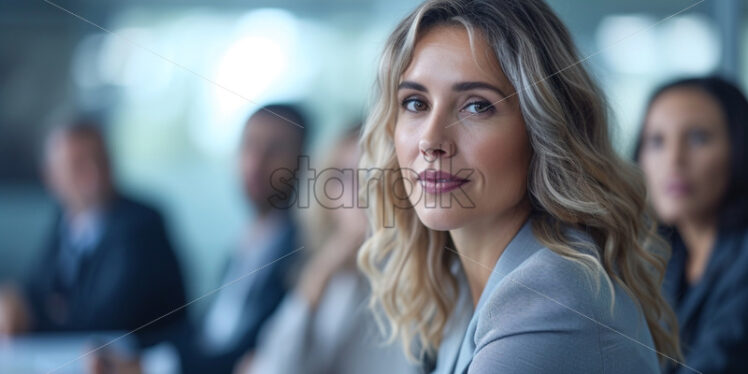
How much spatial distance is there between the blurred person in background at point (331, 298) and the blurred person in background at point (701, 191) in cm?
30

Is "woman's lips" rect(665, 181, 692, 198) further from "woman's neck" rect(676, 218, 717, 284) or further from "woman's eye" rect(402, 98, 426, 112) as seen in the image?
"woman's eye" rect(402, 98, 426, 112)

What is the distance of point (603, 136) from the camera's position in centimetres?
37

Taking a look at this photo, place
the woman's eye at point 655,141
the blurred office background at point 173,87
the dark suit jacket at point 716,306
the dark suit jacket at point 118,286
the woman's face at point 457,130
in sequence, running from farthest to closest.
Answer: the blurred office background at point 173,87 < the dark suit jacket at point 118,286 < the woman's eye at point 655,141 < the dark suit jacket at point 716,306 < the woman's face at point 457,130

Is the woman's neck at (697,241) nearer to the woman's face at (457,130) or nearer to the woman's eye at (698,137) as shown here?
the woman's eye at (698,137)

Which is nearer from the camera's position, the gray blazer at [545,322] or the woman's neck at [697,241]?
the gray blazer at [545,322]

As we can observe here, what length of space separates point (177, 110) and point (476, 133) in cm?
161

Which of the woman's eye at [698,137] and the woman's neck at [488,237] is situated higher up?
the woman's eye at [698,137]

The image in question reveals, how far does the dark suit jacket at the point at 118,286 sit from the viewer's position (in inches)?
41.9

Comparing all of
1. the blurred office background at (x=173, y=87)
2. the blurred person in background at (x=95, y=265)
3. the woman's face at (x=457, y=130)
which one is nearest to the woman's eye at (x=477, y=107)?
the woman's face at (x=457, y=130)

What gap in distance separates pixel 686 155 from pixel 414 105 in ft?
1.42

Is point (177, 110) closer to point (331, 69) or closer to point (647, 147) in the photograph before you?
point (331, 69)

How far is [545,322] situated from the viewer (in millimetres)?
328

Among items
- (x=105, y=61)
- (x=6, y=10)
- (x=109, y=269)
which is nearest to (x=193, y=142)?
(x=105, y=61)

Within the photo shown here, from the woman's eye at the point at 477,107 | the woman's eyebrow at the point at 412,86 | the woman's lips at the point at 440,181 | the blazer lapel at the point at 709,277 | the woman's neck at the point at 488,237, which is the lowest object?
the blazer lapel at the point at 709,277
